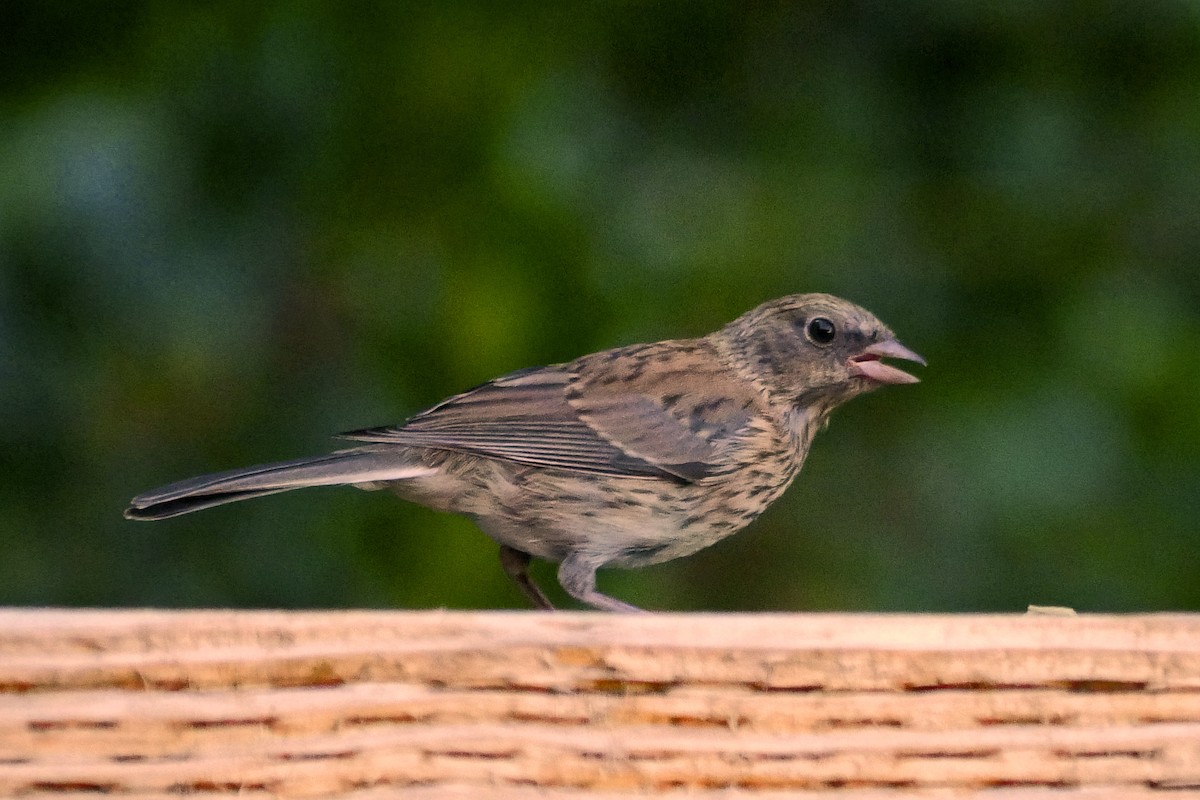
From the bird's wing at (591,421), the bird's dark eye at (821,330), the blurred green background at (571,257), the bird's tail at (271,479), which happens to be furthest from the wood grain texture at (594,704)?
the bird's dark eye at (821,330)

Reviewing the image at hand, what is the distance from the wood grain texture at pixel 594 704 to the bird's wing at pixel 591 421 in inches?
45.2

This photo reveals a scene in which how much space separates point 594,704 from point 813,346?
162cm

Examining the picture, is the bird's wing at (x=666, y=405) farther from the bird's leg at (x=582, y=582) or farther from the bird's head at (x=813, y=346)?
the bird's leg at (x=582, y=582)

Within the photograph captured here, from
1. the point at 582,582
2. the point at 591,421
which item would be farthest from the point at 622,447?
the point at 582,582

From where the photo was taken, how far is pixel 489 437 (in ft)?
9.07

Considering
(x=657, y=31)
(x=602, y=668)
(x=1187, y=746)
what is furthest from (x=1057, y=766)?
(x=657, y=31)

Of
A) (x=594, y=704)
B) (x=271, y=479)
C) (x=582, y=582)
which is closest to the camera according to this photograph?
(x=594, y=704)

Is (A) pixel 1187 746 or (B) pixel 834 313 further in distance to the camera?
(B) pixel 834 313

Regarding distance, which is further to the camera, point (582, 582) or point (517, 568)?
point (517, 568)

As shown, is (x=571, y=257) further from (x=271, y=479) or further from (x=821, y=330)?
(x=271, y=479)

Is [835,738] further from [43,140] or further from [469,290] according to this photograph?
[43,140]

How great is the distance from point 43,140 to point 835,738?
1.93 meters

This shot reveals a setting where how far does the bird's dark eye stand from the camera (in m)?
2.98

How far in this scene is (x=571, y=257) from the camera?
9.33 feet
